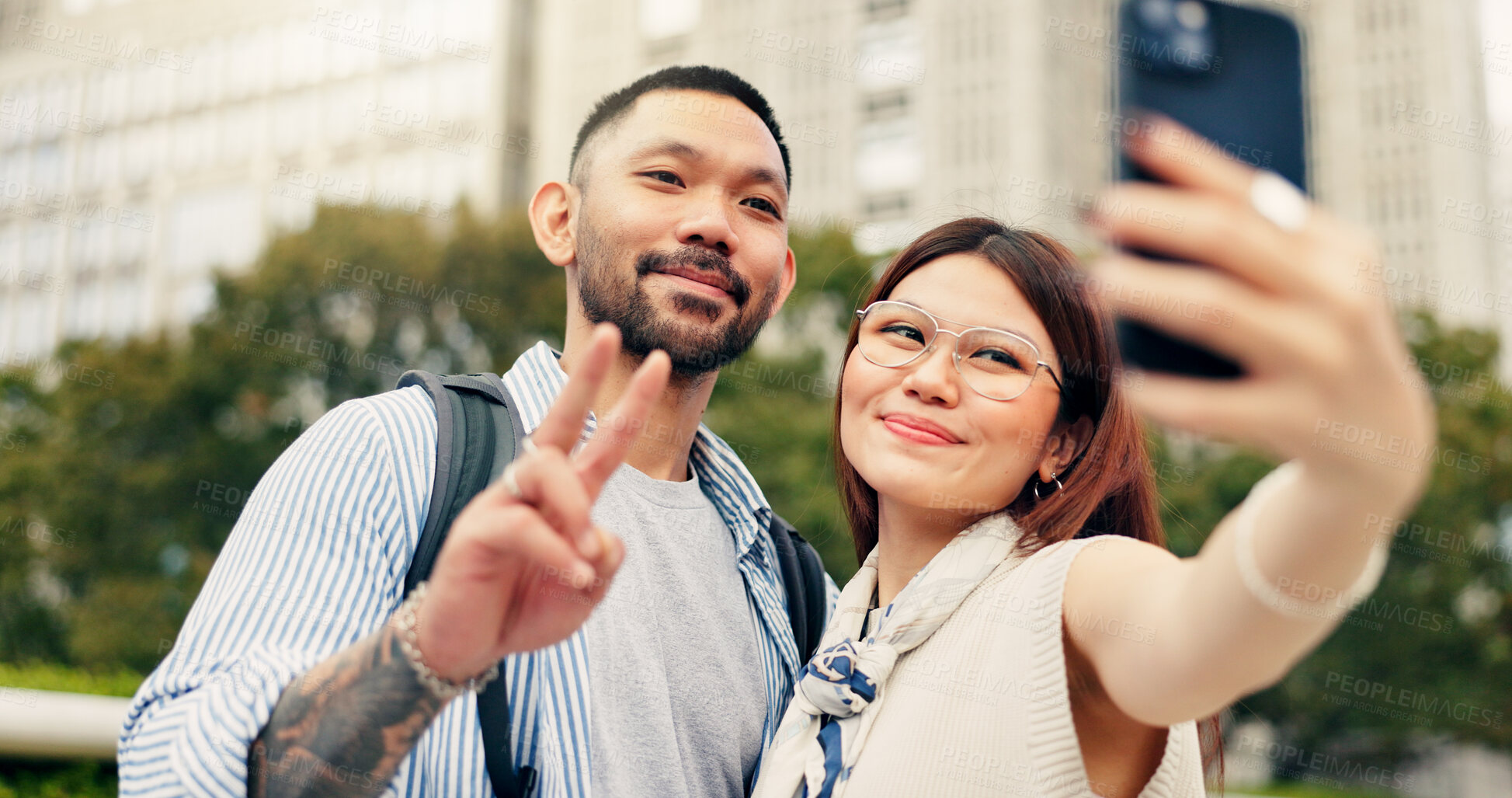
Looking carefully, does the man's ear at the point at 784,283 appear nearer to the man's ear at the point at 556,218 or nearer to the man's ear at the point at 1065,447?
the man's ear at the point at 556,218

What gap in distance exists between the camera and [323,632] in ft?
6.98

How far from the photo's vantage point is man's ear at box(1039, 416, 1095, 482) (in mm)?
2947

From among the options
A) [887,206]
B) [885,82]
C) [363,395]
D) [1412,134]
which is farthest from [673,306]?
[1412,134]

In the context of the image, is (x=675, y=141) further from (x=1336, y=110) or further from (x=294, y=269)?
(x=1336, y=110)

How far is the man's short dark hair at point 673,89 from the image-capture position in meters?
3.46

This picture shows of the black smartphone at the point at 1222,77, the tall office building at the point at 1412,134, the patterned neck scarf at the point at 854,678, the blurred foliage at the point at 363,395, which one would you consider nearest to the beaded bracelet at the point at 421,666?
the patterned neck scarf at the point at 854,678

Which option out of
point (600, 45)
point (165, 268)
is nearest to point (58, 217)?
point (165, 268)

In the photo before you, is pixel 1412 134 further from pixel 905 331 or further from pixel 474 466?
pixel 474 466

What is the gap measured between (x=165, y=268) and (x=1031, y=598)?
6536 cm

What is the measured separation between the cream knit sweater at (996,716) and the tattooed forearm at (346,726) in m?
1.04

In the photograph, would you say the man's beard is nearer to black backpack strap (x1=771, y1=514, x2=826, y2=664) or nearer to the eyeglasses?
the eyeglasses

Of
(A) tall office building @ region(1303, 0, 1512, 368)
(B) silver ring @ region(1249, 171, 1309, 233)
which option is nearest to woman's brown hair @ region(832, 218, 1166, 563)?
(B) silver ring @ region(1249, 171, 1309, 233)

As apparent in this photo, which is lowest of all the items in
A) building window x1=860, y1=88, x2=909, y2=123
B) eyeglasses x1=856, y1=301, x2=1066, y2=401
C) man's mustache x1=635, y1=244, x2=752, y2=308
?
building window x1=860, y1=88, x2=909, y2=123

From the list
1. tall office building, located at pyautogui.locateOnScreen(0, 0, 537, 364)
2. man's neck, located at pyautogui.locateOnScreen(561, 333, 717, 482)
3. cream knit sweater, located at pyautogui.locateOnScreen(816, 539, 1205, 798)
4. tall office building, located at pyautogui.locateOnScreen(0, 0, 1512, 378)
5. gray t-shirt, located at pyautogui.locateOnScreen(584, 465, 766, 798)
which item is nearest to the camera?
cream knit sweater, located at pyautogui.locateOnScreen(816, 539, 1205, 798)
